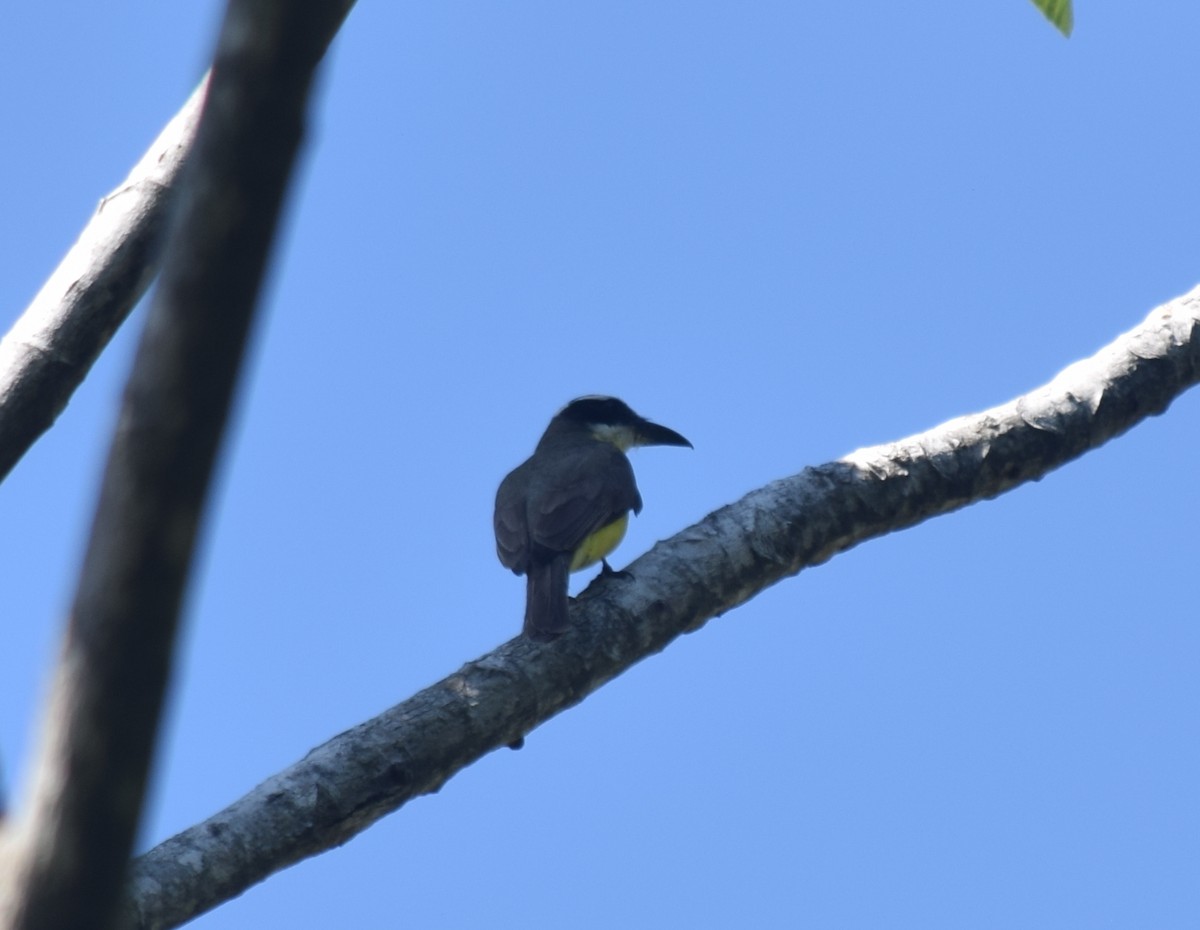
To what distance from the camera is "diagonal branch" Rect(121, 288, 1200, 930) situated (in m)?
3.76

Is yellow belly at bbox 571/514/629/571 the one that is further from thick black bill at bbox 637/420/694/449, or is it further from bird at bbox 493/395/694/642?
thick black bill at bbox 637/420/694/449

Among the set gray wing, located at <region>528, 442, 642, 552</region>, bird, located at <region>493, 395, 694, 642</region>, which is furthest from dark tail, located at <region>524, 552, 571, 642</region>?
gray wing, located at <region>528, 442, 642, 552</region>

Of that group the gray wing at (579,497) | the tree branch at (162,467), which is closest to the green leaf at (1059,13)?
the tree branch at (162,467)

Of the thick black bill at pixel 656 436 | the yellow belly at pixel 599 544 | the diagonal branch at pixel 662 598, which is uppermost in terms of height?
the thick black bill at pixel 656 436

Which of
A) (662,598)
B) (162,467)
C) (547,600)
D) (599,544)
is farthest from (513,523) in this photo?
(162,467)

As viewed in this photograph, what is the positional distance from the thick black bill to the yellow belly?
6.59ft

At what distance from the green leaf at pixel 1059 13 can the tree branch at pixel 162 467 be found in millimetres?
1985

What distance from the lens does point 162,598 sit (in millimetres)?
1514

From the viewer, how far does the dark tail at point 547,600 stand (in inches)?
197

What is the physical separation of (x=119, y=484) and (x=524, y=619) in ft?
13.3

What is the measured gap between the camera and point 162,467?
151 cm

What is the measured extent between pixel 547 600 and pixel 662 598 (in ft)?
3.22

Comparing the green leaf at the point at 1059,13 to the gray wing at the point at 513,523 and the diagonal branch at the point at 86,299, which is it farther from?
the gray wing at the point at 513,523

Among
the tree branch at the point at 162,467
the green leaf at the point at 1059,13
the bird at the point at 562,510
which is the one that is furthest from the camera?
the bird at the point at 562,510
